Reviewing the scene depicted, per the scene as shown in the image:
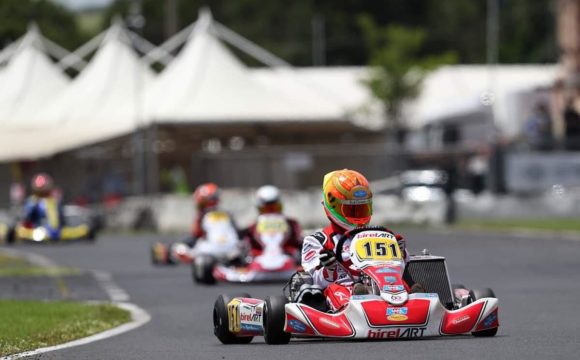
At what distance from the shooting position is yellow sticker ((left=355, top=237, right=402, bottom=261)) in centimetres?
1130

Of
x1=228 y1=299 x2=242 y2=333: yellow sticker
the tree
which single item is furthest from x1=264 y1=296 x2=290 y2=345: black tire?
the tree

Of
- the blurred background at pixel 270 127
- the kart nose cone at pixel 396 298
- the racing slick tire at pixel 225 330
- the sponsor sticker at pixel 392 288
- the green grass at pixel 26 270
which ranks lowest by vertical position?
the green grass at pixel 26 270

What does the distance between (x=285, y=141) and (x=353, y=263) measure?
141ft

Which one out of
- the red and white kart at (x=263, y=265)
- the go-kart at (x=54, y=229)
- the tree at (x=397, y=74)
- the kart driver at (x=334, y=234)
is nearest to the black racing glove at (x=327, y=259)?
the kart driver at (x=334, y=234)

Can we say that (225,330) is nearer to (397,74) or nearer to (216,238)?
(216,238)

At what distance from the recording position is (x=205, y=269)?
68.3 feet

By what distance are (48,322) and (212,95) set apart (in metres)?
36.9

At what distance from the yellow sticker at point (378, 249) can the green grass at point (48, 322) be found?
2.39m

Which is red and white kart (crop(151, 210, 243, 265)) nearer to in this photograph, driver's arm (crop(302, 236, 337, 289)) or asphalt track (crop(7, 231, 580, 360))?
asphalt track (crop(7, 231, 580, 360))

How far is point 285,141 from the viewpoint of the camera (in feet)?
178

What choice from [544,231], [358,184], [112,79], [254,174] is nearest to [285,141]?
[112,79]

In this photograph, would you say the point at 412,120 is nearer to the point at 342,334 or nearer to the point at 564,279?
the point at 564,279

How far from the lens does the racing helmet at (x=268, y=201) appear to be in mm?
21438

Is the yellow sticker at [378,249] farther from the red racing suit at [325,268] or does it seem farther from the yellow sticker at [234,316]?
the yellow sticker at [234,316]
